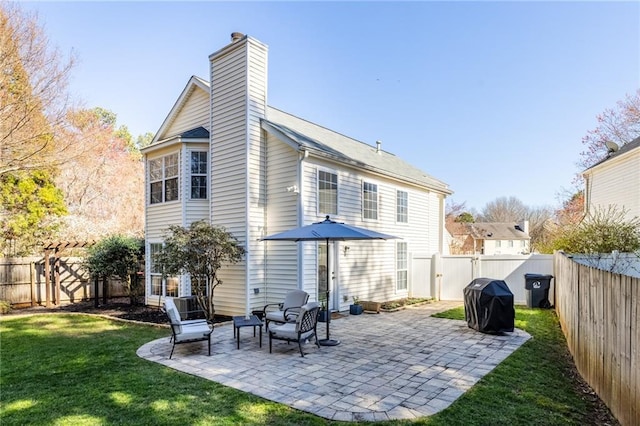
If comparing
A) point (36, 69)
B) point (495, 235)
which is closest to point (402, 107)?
point (36, 69)

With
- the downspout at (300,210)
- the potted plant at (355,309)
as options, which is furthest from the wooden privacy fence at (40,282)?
the potted plant at (355,309)

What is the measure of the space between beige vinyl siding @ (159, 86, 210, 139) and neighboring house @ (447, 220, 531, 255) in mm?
39781

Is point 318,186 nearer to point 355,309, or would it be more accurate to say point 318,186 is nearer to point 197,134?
point 355,309

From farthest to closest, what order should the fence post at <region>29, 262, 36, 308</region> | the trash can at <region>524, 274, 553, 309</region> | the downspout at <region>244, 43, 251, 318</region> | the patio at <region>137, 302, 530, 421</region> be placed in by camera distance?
the fence post at <region>29, 262, 36, 308</region>
the trash can at <region>524, 274, 553, 309</region>
the downspout at <region>244, 43, 251, 318</region>
the patio at <region>137, 302, 530, 421</region>

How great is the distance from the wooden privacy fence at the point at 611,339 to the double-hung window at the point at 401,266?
779 cm

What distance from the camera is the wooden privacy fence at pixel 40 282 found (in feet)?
39.4

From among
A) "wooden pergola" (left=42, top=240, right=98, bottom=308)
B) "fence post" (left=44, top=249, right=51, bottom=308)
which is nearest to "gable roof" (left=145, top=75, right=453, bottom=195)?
"wooden pergola" (left=42, top=240, right=98, bottom=308)

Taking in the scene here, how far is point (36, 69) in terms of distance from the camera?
1183 centimetres

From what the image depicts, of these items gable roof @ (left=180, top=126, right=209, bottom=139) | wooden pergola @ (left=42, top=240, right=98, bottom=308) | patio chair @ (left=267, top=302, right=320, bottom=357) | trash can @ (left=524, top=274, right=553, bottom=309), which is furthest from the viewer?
wooden pergola @ (left=42, top=240, right=98, bottom=308)

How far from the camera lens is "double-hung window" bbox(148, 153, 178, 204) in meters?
11.3

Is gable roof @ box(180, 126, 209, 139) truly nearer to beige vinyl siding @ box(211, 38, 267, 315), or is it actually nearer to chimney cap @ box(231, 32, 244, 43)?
beige vinyl siding @ box(211, 38, 267, 315)

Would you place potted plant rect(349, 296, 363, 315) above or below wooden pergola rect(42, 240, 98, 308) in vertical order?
below

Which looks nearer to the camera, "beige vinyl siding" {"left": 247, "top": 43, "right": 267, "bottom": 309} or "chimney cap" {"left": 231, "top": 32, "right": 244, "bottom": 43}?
"beige vinyl siding" {"left": 247, "top": 43, "right": 267, "bottom": 309}

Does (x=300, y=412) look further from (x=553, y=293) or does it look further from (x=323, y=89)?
(x=323, y=89)
